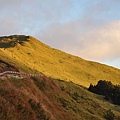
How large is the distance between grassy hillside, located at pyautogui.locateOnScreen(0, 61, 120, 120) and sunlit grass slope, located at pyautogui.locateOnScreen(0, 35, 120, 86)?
132 feet

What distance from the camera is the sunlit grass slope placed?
88500mm

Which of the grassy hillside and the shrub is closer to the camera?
the grassy hillside

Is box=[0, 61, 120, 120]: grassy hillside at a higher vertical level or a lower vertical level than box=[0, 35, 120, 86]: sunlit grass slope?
lower

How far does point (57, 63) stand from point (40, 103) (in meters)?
73.9

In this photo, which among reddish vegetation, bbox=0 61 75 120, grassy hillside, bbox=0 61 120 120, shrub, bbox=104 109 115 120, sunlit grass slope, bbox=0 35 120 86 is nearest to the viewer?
reddish vegetation, bbox=0 61 75 120

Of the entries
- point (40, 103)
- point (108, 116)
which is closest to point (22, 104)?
point (40, 103)

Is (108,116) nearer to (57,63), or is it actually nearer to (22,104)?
(22,104)

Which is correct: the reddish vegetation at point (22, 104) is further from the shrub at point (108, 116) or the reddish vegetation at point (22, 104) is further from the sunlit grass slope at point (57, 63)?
the sunlit grass slope at point (57, 63)

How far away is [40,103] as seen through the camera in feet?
95.6

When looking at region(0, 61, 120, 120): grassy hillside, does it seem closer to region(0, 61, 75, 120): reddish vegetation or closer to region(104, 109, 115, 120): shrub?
region(0, 61, 75, 120): reddish vegetation

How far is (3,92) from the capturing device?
83.7 ft

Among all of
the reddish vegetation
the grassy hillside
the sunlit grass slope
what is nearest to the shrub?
the grassy hillside

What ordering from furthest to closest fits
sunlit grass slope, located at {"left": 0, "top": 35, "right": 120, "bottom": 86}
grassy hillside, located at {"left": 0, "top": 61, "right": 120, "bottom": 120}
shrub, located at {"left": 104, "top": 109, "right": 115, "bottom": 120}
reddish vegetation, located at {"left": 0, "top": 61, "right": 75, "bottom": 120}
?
sunlit grass slope, located at {"left": 0, "top": 35, "right": 120, "bottom": 86} → shrub, located at {"left": 104, "top": 109, "right": 115, "bottom": 120} → grassy hillside, located at {"left": 0, "top": 61, "right": 120, "bottom": 120} → reddish vegetation, located at {"left": 0, "top": 61, "right": 75, "bottom": 120}

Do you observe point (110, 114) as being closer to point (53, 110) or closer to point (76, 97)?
point (76, 97)
